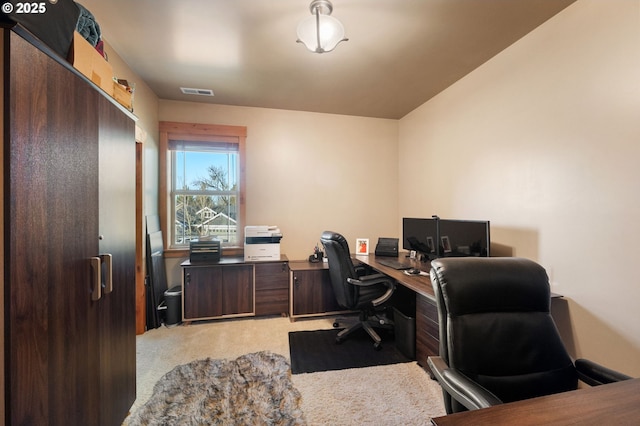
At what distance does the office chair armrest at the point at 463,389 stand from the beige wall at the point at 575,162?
1282mm

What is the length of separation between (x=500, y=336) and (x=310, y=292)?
7.82 feet

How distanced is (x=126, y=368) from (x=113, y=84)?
1740mm

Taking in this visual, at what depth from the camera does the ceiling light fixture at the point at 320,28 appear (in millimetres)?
1815

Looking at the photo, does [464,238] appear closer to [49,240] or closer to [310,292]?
[310,292]

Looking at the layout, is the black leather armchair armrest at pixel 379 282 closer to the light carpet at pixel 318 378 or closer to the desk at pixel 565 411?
the light carpet at pixel 318 378

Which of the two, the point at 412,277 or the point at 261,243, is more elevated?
the point at 261,243

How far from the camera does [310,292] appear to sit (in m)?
3.37

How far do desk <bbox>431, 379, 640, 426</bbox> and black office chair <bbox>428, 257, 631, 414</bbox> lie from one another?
0.30 m

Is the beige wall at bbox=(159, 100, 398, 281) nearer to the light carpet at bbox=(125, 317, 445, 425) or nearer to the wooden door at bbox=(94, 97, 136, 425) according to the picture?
the light carpet at bbox=(125, 317, 445, 425)

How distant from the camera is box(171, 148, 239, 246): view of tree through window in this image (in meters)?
3.66

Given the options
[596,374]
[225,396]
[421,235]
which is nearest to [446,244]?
[421,235]

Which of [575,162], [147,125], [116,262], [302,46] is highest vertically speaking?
[302,46]

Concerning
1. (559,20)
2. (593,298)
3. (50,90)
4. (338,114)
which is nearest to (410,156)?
(338,114)

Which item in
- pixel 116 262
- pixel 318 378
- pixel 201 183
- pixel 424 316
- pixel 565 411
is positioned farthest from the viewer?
pixel 201 183
